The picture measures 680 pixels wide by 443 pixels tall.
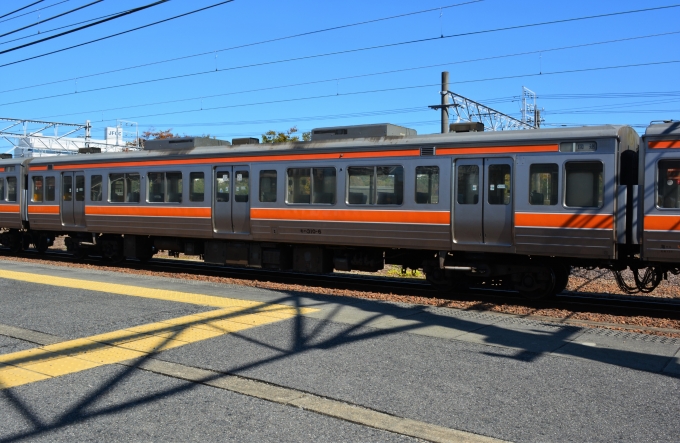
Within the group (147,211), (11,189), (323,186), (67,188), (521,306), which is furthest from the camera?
(11,189)

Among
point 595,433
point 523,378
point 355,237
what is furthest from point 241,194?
point 595,433

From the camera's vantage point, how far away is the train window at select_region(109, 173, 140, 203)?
16080mm

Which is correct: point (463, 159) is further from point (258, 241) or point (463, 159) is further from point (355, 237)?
point (258, 241)

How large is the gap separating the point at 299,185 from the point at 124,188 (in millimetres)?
5393

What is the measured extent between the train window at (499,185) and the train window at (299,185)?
148 inches

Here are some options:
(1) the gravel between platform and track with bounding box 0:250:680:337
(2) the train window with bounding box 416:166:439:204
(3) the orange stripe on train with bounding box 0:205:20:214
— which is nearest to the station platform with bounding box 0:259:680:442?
(1) the gravel between platform and track with bounding box 0:250:680:337

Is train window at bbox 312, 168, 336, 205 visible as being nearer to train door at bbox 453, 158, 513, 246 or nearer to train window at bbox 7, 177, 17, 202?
train door at bbox 453, 158, 513, 246

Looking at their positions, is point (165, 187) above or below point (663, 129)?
below

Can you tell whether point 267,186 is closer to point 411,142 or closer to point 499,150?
point 411,142

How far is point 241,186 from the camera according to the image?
14.3m

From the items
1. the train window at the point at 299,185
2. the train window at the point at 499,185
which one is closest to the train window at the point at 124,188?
the train window at the point at 299,185

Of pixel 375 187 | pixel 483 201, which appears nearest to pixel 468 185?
pixel 483 201

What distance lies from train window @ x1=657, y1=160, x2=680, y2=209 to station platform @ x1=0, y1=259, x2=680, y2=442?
8.94 ft

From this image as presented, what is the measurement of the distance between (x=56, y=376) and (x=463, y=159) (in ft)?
25.3
